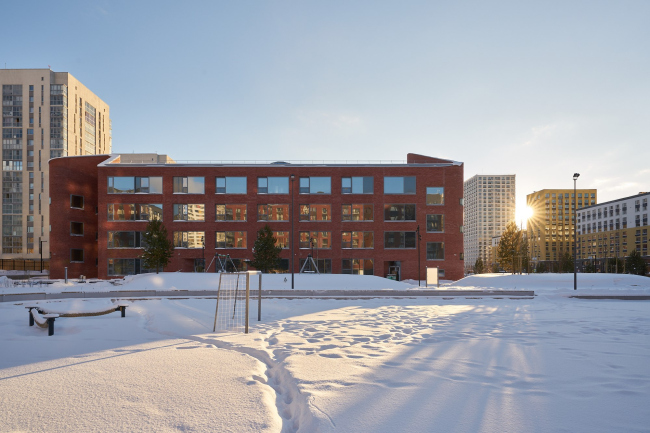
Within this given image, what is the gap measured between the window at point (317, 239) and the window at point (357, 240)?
1.79 metres

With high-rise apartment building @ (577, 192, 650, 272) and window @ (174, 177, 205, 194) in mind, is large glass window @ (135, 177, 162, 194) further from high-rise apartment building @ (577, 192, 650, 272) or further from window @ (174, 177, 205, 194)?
high-rise apartment building @ (577, 192, 650, 272)

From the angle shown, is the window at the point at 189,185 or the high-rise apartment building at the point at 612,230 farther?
the high-rise apartment building at the point at 612,230

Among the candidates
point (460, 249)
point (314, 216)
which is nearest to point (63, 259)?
point (314, 216)

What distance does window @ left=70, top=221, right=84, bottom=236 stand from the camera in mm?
51275

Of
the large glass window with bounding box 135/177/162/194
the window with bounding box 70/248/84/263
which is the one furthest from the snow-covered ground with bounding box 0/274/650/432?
the window with bounding box 70/248/84/263

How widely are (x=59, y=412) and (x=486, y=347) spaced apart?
8.46m

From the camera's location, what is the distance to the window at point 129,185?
50.2 metres

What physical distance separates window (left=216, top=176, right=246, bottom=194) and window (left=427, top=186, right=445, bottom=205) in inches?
929

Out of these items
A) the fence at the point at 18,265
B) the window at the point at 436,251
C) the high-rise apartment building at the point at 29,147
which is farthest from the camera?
the high-rise apartment building at the point at 29,147

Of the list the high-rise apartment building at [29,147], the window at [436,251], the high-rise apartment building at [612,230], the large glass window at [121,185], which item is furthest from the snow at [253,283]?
the high-rise apartment building at [612,230]

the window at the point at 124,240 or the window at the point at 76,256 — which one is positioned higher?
the window at the point at 124,240

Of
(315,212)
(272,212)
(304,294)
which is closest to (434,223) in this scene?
(315,212)

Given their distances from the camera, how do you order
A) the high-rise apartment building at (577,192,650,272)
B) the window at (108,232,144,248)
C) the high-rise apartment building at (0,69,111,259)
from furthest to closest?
the high-rise apartment building at (577,192,650,272) < the high-rise apartment building at (0,69,111,259) < the window at (108,232,144,248)

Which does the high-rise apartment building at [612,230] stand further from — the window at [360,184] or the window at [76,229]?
the window at [76,229]
